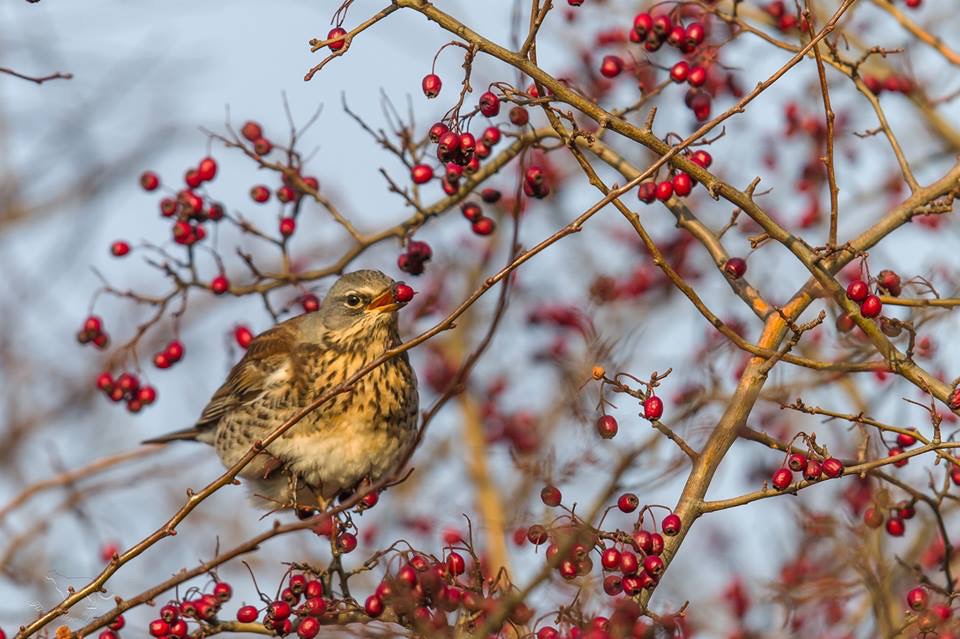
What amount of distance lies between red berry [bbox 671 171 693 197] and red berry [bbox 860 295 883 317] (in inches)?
25.3

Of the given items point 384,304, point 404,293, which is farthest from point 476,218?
point 384,304

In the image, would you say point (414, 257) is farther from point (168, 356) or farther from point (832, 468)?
point (832, 468)

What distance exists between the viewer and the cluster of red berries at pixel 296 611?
3758 millimetres

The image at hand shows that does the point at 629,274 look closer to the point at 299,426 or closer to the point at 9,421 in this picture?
the point at 299,426

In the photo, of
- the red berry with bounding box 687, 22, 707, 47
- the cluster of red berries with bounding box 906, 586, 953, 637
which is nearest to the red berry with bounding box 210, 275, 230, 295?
the red berry with bounding box 687, 22, 707, 47

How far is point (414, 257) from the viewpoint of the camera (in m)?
4.93

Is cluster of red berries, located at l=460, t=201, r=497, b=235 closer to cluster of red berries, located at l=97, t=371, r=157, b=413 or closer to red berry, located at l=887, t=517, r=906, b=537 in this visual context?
cluster of red berries, located at l=97, t=371, r=157, b=413

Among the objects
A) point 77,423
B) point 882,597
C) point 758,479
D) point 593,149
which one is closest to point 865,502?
point 758,479

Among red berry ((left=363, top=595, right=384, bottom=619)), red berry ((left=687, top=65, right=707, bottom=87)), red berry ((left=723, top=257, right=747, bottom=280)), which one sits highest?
red berry ((left=687, top=65, right=707, bottom=87))

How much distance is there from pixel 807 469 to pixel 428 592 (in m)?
1.04

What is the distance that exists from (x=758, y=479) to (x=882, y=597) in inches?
60.6

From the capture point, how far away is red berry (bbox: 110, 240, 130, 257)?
18.0 feet

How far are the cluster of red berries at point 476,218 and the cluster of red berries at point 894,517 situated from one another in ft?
5.85

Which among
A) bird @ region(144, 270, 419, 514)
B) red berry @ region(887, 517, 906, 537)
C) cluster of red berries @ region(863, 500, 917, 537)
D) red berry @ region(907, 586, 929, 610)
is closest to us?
red berry @ region(907, 586, 929, 610)
